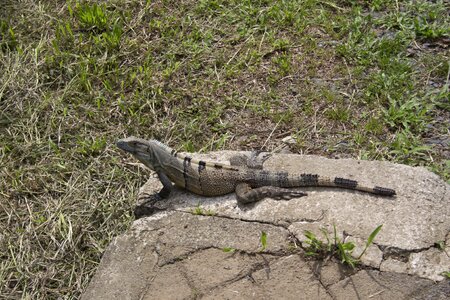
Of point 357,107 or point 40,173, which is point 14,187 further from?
point 357,107

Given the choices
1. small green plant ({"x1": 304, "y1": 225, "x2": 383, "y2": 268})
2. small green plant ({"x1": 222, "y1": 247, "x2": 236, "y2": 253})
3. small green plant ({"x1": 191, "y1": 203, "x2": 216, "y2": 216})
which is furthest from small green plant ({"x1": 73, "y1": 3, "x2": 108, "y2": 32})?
small green plant ({"x1": 304, "y1": 225, "x2": 383, "y2": 268})

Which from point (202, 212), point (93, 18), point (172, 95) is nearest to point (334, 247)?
point (202, 212)

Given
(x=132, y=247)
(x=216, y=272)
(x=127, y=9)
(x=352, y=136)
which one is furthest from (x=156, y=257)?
(x=127, y=9)

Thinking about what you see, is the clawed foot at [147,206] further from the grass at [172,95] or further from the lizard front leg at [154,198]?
the grass at [172,95]

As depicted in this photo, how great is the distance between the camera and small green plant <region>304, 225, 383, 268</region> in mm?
3748

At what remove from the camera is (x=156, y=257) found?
13.5 ft

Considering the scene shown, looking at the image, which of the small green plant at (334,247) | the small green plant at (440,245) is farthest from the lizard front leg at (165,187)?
the small green plant at (440,245)

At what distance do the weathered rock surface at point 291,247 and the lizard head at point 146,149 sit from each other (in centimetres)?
39

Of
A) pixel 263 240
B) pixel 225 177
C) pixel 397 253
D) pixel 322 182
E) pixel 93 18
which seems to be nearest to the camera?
pixel 397 253

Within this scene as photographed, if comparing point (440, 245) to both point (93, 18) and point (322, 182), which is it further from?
point (93, 18)

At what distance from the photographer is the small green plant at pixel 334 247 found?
12.3 feet

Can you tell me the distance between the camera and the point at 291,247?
3.96 m

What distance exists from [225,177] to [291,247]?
88cm

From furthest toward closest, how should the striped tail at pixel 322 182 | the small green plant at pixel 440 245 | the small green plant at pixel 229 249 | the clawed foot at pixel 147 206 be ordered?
the clawed foot at pixel 147 206 < the striped tail at pixel 322 182 < the small green plant at pixel 229 249 < the small green plant at pixel 440 245
